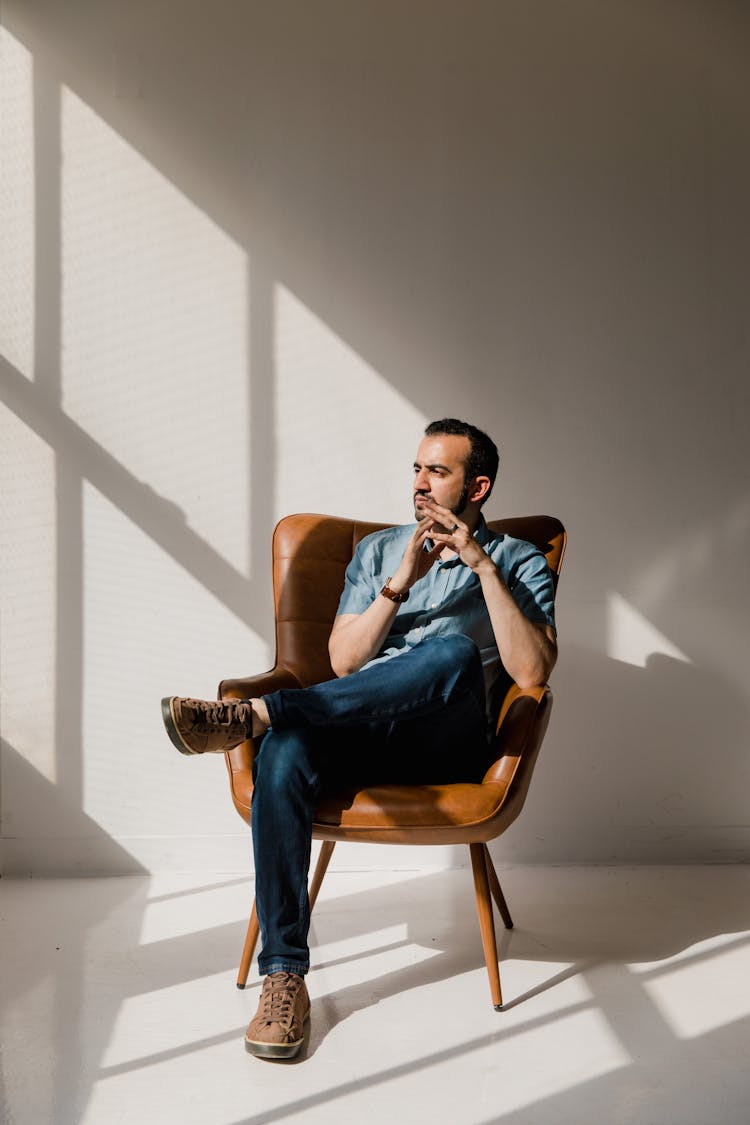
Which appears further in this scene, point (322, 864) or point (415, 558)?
point (322, 864)

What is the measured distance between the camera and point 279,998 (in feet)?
6.16

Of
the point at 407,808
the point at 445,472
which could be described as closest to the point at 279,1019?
the point at 407,808

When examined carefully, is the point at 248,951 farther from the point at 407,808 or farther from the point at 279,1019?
the point at 407,808

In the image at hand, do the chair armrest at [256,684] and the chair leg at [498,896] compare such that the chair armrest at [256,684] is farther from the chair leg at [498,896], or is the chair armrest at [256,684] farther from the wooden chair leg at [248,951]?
the chair leg at [498,896]

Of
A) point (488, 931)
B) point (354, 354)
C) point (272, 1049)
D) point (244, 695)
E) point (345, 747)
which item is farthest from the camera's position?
point (354, 354)

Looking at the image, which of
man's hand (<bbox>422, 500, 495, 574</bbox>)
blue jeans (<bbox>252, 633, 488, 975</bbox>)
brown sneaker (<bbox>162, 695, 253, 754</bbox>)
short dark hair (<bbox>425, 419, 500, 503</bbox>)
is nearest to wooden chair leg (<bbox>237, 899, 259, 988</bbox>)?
blue jeans (<bbox>252, 633, 488, 975</bbox>)

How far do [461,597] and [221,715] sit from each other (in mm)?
671

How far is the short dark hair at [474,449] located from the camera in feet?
8.04

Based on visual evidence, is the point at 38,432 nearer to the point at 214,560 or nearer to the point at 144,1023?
the point at 214,560

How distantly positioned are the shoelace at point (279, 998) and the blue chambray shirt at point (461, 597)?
742 mm

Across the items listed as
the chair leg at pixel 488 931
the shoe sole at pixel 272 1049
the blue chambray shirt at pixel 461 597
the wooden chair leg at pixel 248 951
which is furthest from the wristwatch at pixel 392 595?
the shoe sole at pixel 272 1049

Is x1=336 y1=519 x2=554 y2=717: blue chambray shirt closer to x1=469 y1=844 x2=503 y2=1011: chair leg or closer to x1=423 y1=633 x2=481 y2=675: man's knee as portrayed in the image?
x1=423 y1=633 x2=481 y2=675: man's knee

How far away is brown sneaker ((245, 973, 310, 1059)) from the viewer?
71.7 inches

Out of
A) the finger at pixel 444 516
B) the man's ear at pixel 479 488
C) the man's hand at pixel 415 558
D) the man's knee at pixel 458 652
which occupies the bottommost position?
the man's knee at pixel 458 652
